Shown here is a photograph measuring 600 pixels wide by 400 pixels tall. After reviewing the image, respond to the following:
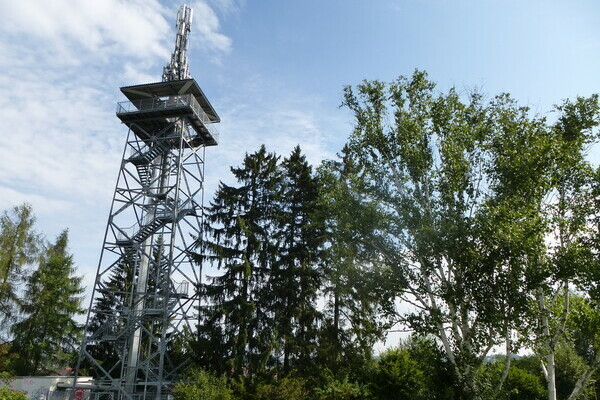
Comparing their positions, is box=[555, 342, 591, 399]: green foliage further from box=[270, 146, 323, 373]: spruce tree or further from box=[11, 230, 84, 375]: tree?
box=[11, 230, 84, 375]: tree

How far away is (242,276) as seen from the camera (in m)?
21.1

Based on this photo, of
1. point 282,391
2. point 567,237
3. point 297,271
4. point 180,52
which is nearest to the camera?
point 567,237

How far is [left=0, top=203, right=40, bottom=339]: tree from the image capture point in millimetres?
25234

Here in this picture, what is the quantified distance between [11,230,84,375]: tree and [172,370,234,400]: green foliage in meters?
14.4

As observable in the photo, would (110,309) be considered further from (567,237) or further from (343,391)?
(567,237)

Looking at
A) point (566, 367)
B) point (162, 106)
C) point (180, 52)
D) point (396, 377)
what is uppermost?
point (180, 52)

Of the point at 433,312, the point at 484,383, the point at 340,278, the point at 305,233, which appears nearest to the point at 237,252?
the point at 305,233

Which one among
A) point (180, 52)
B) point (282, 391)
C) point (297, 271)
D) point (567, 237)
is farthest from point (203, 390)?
point (180, 52)

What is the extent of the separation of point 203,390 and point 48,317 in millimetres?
15976

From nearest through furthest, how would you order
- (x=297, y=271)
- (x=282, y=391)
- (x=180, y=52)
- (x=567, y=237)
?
(x=567, y=237), (x=282, y=391), (x=297, y=271), (x=180, y=52)

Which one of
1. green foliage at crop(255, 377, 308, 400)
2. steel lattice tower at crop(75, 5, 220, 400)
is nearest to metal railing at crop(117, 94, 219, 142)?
steel lattice tower at crop(75, 5, 220, 400)

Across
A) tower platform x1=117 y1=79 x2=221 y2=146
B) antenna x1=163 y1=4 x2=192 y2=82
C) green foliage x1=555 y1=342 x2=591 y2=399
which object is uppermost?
antenna x1=163 y1=4 x2=192 y2=82

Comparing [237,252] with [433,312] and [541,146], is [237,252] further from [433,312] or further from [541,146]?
[541,146]

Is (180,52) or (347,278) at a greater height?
(180,52)
